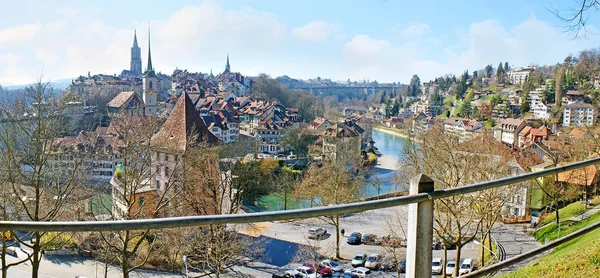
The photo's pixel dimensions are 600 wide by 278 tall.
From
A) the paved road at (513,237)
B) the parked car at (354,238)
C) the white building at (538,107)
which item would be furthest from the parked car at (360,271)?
the white building at (538,107)

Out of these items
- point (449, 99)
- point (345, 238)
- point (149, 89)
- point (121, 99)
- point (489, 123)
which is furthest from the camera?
point (449, 99)

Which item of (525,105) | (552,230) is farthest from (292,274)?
(525,105)

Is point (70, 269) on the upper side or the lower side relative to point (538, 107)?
lower

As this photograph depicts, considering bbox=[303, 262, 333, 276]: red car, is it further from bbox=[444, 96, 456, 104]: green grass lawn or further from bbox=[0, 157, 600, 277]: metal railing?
bbox=[444, 96, 456, 104]: green grass lawn

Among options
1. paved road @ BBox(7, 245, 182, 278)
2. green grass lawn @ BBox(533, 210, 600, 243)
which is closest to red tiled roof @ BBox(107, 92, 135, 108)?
paved road @ BBox(7, 245, 182, 278)

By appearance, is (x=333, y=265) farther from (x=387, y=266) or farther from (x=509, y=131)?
(x=509, y=131)

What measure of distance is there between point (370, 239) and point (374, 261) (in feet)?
13.2

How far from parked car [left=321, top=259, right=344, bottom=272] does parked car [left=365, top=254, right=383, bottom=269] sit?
3.46 feet

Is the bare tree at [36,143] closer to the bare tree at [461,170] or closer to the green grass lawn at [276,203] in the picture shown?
the bare tree at [461,170]

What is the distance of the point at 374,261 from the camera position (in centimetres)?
1995

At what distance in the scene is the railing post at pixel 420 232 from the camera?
2.06 meters

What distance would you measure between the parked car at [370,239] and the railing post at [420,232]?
71.5 feet

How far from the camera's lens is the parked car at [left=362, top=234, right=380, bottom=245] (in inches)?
924

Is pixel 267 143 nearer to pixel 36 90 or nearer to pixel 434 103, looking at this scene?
pixel 36 90
